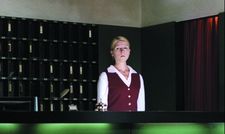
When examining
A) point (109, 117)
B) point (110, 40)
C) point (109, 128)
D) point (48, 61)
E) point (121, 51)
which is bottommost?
point (109, 128)

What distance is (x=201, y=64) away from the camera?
35.9ft

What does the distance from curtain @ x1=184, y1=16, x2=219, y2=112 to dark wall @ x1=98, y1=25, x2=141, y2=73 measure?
149 centimetres

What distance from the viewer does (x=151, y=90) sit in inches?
480

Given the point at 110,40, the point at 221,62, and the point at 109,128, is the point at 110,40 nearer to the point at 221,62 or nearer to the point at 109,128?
the point at 221,62

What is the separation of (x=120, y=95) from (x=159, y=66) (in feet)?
19.9

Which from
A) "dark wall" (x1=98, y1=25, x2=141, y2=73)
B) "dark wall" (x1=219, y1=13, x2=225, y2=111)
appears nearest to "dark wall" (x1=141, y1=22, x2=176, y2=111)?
"dark wall" (x1=98, y1=25, x2=141, y2=73)

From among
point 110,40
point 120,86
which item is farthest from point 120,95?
point 110,40

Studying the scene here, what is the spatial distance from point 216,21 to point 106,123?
594cm

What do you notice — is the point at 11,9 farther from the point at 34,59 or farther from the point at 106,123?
the point at 106,123

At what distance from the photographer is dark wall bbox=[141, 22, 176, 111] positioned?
11.6 meters

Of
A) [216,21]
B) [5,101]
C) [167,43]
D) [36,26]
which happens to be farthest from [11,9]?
[5,101]

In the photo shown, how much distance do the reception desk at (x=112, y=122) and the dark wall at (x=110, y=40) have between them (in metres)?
6.46

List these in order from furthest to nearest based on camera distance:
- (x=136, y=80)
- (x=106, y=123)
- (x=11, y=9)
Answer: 1. (x=11, y=9)
2. (x=136, y=80)
3. (x=106, y=123)

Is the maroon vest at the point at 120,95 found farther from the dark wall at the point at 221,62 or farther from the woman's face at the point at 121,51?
the dark wall at the point at 221,62
